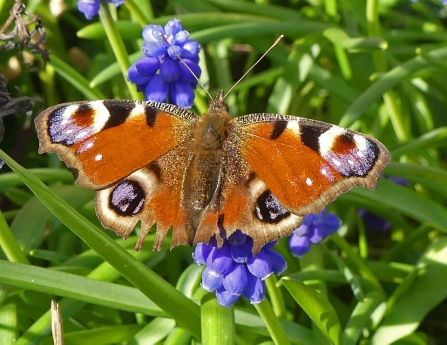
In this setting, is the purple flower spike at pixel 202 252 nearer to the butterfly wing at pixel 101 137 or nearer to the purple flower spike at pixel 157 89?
the butterfly wing at pixel 101 137

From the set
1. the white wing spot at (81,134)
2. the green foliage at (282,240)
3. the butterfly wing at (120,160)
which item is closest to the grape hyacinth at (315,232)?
the green foliage at (282,240)

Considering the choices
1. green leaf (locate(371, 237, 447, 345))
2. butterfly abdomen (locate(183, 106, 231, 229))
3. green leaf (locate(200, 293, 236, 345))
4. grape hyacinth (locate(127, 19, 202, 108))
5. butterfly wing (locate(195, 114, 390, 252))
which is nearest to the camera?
butterfly wing (locate(195, 114, 390, 252))

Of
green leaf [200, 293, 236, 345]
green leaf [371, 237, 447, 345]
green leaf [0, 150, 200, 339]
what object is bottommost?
green leaf [371, 237, 447, 345]

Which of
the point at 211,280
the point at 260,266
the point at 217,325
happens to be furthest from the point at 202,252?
the point at 217,325

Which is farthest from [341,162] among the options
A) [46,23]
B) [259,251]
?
[46,23]

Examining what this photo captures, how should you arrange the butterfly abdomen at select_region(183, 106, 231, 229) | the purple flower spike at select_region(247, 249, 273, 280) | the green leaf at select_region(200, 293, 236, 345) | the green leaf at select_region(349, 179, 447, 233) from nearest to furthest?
1. the purple flower spike at select_region(247, 249, 273, 280)
2. the green leaf at select_region(200, 293, 236, 345)
3. the butterfly abdomen at select_region(183, 106, 231, 229)
4. the green leaf at select_region(349, 179, 447, 233)

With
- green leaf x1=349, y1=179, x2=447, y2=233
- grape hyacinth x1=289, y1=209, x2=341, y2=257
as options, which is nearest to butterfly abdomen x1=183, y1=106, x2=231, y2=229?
grape hyacinth x1=289, y1=209, x2=341, y2=257

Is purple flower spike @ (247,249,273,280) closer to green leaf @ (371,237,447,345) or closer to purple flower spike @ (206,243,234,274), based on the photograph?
purple flower spike @ (206,243,234,274)
